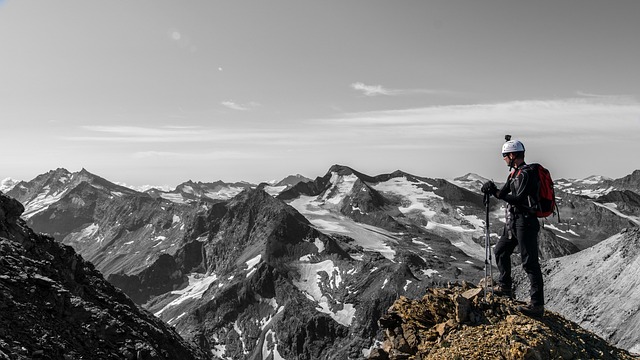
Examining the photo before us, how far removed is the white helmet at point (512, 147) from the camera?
12914 millimetres

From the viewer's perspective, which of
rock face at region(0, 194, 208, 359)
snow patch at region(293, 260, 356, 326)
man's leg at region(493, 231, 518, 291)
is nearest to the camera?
man's leg at region(493, 231, 518, 291)

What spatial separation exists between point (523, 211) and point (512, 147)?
1891mm

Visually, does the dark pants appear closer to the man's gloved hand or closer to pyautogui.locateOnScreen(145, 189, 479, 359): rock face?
the man's gloved hand

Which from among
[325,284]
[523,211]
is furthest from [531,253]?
[325,284]

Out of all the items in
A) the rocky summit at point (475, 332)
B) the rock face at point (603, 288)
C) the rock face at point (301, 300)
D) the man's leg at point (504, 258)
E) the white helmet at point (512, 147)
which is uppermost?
the white helmet at point (512, 147)

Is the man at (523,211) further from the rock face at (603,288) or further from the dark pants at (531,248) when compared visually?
the rock face at (603,288)

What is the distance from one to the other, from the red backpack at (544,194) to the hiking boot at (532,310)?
2.58 m

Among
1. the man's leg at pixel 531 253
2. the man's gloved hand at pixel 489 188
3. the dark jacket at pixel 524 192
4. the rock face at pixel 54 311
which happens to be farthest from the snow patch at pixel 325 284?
the dark jacket at pixel 524 192

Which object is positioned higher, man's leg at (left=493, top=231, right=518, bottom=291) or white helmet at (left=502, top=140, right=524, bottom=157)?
white helmet at (left=502, top=140, right=524, bottom=157)

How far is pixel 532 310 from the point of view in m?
12.4

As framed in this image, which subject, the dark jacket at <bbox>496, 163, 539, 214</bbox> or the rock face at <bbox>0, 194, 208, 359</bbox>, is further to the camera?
the rock face at <bbox>0, 194, 208, 359</bbox>

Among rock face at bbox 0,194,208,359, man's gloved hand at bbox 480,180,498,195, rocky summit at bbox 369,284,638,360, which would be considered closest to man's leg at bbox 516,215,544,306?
rocky summit at bbox 369,284,638,360

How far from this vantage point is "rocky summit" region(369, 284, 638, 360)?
10859 millimetres

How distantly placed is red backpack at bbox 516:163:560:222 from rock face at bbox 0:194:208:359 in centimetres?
1663
